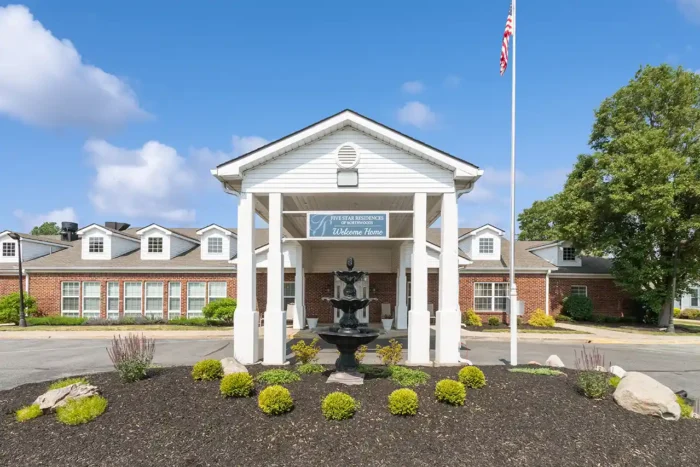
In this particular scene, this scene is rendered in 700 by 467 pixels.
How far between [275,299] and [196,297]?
14100mm

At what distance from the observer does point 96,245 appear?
958 inches

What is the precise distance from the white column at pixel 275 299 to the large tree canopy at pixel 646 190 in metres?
18.1

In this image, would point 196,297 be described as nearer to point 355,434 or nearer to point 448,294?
point 448,294

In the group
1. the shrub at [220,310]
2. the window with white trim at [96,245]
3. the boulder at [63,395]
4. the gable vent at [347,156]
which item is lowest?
the shrub at [220,310]

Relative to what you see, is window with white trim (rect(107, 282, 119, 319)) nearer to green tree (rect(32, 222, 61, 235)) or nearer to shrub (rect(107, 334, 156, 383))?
shrub (rect(107, 334, 156, 383))

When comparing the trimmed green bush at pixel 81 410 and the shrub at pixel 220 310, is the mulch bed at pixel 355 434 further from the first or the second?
the shrub at pixel 220 310

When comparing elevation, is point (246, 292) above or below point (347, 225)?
below

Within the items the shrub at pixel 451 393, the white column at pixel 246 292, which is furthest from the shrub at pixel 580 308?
the white column at pixel 246 292

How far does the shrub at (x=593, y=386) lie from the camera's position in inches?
296

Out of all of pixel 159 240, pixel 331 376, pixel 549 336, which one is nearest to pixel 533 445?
pixel 331 376

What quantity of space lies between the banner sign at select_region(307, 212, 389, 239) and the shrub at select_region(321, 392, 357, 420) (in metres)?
5.06

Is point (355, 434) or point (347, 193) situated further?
point (347, 193)

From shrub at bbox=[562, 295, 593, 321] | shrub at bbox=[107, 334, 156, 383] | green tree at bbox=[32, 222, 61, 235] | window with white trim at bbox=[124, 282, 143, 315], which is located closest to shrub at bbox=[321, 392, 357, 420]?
shrub at bbox=[107, 334, 156, 383]

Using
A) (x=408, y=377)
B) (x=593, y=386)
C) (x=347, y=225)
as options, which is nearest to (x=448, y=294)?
(x=408, y=377)
